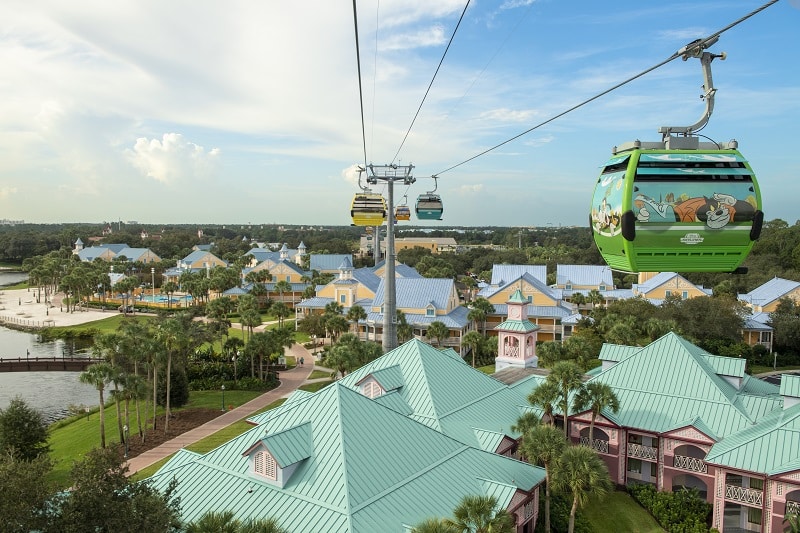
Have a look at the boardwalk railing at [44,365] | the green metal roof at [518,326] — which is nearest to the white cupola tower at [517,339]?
the green metal roof at [518,326]

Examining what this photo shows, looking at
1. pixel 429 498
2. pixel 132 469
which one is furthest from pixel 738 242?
pixel 132 469

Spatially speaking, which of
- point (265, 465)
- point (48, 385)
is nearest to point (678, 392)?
point (265, 465)

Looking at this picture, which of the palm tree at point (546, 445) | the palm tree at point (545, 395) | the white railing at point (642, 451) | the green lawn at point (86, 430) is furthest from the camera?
the green lawn at point (86, 430)

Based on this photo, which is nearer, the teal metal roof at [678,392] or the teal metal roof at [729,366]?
the teal metal roof at [678,392]

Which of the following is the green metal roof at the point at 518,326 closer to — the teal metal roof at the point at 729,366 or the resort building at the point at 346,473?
the teal metal roof at the point at 729,366

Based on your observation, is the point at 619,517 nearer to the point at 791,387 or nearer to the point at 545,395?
the point at 545,395

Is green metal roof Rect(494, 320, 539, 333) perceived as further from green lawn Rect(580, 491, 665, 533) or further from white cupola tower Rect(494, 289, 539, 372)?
green lawn Rect(580, 491, 665, 533)
